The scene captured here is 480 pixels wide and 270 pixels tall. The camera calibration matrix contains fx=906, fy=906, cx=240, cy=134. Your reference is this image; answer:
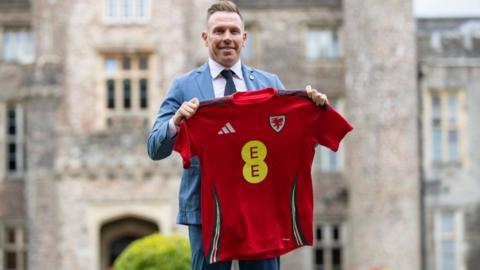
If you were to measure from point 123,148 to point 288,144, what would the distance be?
15.7 metres

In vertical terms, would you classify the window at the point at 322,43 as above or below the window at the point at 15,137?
above

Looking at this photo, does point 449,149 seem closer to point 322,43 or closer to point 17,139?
point 322,43

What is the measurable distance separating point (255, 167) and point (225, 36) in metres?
0.69

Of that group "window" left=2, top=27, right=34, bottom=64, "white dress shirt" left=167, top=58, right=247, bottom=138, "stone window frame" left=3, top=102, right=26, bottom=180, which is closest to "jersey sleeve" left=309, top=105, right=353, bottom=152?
"white dress shirt" left=167, top=58, right=247, bottom=138

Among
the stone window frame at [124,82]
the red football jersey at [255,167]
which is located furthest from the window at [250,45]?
the red football jersey at [255,167]

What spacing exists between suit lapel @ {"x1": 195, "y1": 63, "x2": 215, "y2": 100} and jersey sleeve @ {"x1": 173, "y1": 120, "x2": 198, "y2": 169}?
0.27 meters

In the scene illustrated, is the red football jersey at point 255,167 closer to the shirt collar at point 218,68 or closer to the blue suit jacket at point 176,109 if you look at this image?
the blue suit jacket at point 176,109

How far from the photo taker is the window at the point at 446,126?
21.6 metres

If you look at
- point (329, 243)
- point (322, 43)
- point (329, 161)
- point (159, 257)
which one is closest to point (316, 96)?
point (159, 257)

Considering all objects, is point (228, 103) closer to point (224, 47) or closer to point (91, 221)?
point (224, 47)

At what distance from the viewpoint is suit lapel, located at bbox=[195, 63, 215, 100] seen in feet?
15.8

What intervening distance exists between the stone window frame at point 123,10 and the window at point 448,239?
8.24 m

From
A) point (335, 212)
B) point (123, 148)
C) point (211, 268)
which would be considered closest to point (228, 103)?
point (211, 268)

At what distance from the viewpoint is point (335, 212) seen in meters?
21.8
